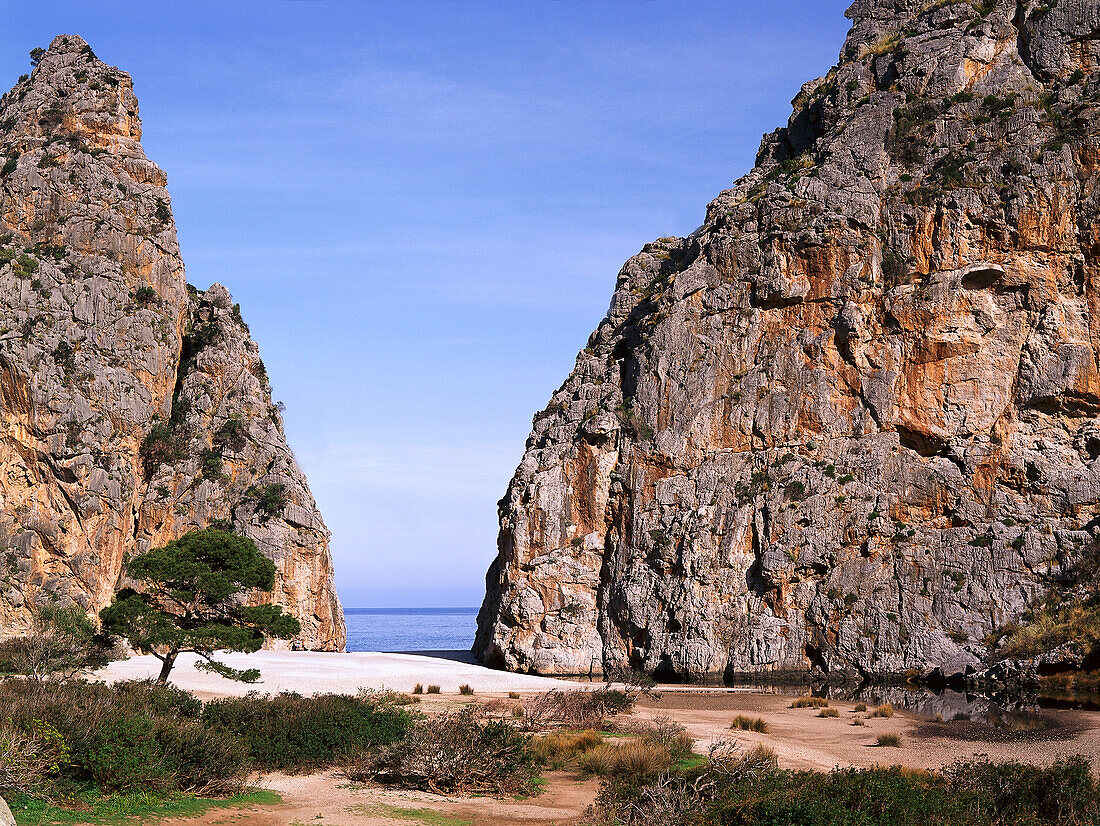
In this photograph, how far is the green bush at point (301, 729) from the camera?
1977 cm

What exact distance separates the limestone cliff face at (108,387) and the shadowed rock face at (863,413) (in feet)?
64.2

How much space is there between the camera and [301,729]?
20672mm

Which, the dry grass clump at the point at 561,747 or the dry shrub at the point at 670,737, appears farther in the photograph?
the dry shrub at the point at 670,737

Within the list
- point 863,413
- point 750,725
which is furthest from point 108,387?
point 750,725

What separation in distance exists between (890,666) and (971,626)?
14.2 feet

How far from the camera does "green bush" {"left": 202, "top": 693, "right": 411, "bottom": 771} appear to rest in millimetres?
19766

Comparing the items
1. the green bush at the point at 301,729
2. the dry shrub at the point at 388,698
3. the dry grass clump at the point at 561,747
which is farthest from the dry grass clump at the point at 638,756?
the dry shrub at the point at 388,698

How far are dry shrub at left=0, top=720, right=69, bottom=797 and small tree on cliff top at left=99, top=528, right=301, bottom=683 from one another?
12.6 meters

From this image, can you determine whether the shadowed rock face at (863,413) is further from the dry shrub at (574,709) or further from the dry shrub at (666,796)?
the dry shrub at (666,796)

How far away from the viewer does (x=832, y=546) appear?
50406 millimetres

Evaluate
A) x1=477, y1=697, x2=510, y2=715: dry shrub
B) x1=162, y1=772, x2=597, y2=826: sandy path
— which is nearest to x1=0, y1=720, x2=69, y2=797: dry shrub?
x1=162, y1=772, x2=597, y2=826: sandy path

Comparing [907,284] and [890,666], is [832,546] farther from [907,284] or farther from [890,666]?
[907,284]

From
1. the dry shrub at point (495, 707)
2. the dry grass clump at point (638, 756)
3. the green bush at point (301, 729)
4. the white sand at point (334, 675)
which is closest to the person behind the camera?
the dry grass clump at point (638, 756)

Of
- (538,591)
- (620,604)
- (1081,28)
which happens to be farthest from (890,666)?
(1081,28)
